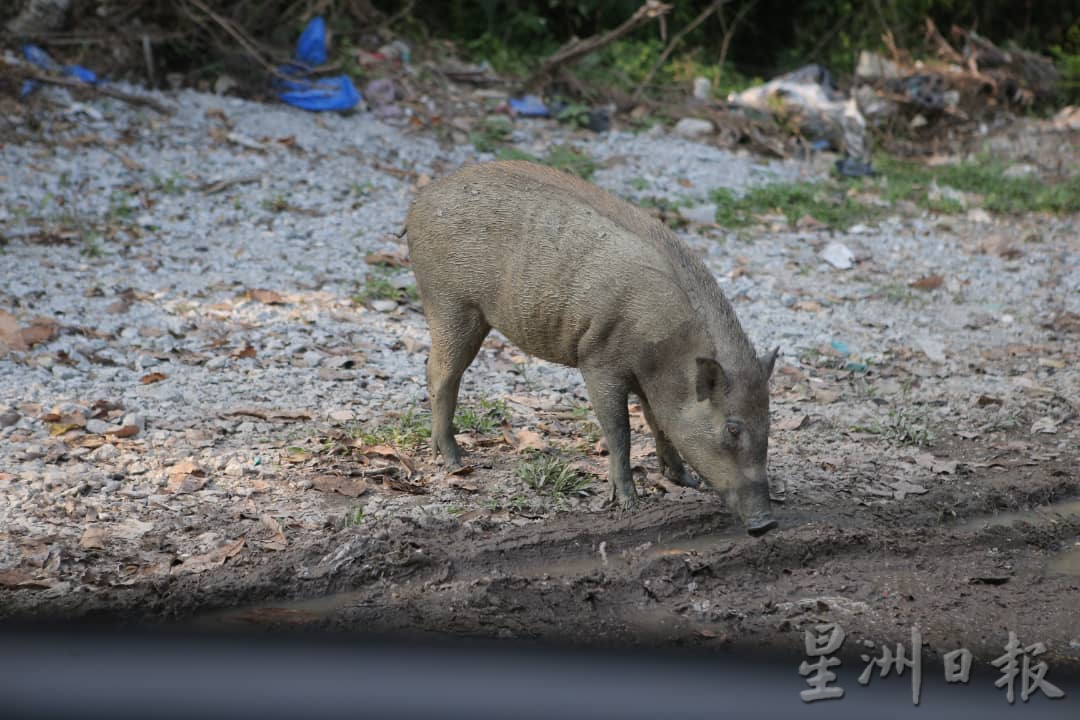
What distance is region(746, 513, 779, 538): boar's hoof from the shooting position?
3.96 metres

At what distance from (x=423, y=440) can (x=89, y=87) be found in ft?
18.2

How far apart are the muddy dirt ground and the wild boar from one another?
1.19 ft

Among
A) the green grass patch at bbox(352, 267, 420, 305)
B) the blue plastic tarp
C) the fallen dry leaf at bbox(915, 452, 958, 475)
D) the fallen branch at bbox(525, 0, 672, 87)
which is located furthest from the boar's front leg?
the fallen branch at bbox(525, 0, 672, 87)

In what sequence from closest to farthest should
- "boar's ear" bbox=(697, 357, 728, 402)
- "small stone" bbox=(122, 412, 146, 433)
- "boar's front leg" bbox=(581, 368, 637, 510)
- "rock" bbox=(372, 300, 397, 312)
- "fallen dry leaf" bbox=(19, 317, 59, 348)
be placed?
1. "boar's ear" bbox=(697, 357, 728, 402)
2. "boar's front leg" bbox=(581, 368, 637, 510)
3. "small stone" bbox=(122, 412, 146, 433)
4. "fallen dry leaf" bbox=(19, 317, 59, 348)
5. "rock" bbox=(372, 300, 397, 312)

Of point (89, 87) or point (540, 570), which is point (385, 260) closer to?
point (89, 87)

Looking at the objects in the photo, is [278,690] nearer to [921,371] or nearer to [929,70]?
[921,371]

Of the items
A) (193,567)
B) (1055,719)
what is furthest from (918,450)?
(1055,719)

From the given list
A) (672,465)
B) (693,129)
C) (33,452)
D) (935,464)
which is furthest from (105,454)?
(693,129)

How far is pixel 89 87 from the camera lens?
9.02 m

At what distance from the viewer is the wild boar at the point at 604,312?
4.00 m

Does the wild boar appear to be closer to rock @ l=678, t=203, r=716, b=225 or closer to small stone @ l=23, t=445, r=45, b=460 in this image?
small stone @ l=23, t=445, r=45, b=460

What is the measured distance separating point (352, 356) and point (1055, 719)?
472 centimetres

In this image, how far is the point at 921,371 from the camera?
20.8 feet

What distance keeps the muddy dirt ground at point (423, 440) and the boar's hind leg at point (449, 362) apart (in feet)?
0.44
